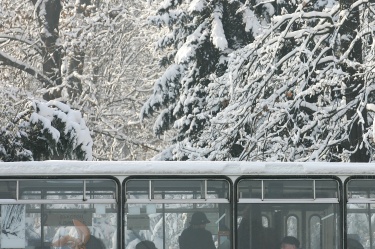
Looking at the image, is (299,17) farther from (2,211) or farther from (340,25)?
(2,211)

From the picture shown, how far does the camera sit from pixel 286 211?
1252cm

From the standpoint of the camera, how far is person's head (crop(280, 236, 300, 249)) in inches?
496

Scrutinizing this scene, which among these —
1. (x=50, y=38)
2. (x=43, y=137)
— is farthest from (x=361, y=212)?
(x=50, y=38)

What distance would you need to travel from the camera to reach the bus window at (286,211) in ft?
40.5

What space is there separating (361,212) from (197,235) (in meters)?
2.00

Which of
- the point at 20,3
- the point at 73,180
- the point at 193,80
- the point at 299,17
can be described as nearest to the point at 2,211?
the point at 73,180

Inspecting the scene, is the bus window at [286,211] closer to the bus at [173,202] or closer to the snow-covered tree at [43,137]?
the bus at [173,202]

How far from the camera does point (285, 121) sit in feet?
67.3

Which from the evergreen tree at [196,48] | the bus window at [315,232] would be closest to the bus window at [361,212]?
the bus window at [315,232]

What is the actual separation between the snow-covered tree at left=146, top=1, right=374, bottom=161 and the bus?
668 centimetres

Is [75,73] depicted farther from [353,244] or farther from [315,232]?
[353,244]

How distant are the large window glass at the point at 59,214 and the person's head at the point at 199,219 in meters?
0.91

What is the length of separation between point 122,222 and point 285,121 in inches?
345

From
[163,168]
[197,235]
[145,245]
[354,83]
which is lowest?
[145,245]
